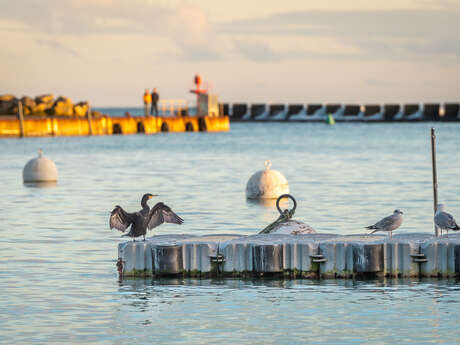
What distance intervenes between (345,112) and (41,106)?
95.2 m

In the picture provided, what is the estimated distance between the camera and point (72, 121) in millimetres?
86875

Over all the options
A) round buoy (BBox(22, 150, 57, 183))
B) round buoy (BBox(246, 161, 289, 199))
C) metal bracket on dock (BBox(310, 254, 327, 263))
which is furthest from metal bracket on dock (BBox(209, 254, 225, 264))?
round buoy (BBox(22, 150, 57, 183))

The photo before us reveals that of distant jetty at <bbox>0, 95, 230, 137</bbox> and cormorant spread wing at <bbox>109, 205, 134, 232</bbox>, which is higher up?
distant jetty at <bbox>0, 95, 230, 137</bbox>

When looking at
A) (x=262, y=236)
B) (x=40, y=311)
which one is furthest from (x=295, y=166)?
(x=40, y=311)

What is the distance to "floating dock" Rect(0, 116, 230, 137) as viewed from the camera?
81688 mm

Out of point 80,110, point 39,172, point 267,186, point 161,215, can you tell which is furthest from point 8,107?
point 161,215

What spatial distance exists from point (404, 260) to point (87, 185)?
25183mm

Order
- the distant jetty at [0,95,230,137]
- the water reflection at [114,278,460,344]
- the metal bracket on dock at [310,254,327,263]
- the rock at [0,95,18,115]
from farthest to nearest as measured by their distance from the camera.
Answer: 1. the rock at [0,95,18,115]
2. the distant jetty at [0,95,230,137]
3. the metal bracket on dock at [310,254,327,263]
4. the water reflection at [114,278,460,344]

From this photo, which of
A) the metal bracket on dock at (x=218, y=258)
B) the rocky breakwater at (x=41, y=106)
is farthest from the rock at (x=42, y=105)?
the metal bracket on dock at (x=218, y=258)

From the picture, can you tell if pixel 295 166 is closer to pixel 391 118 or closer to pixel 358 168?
pixel 358 168

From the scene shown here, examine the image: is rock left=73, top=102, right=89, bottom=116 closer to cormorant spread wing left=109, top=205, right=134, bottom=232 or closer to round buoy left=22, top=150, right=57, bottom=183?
round buoy left=22, top=150, right=57, bottom=183

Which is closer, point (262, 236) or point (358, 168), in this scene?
point (262, 236)

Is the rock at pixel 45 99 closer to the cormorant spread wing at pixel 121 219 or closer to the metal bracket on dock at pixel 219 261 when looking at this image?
the cormorant spread wing at pixel 121 219

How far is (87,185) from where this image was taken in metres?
40.7
